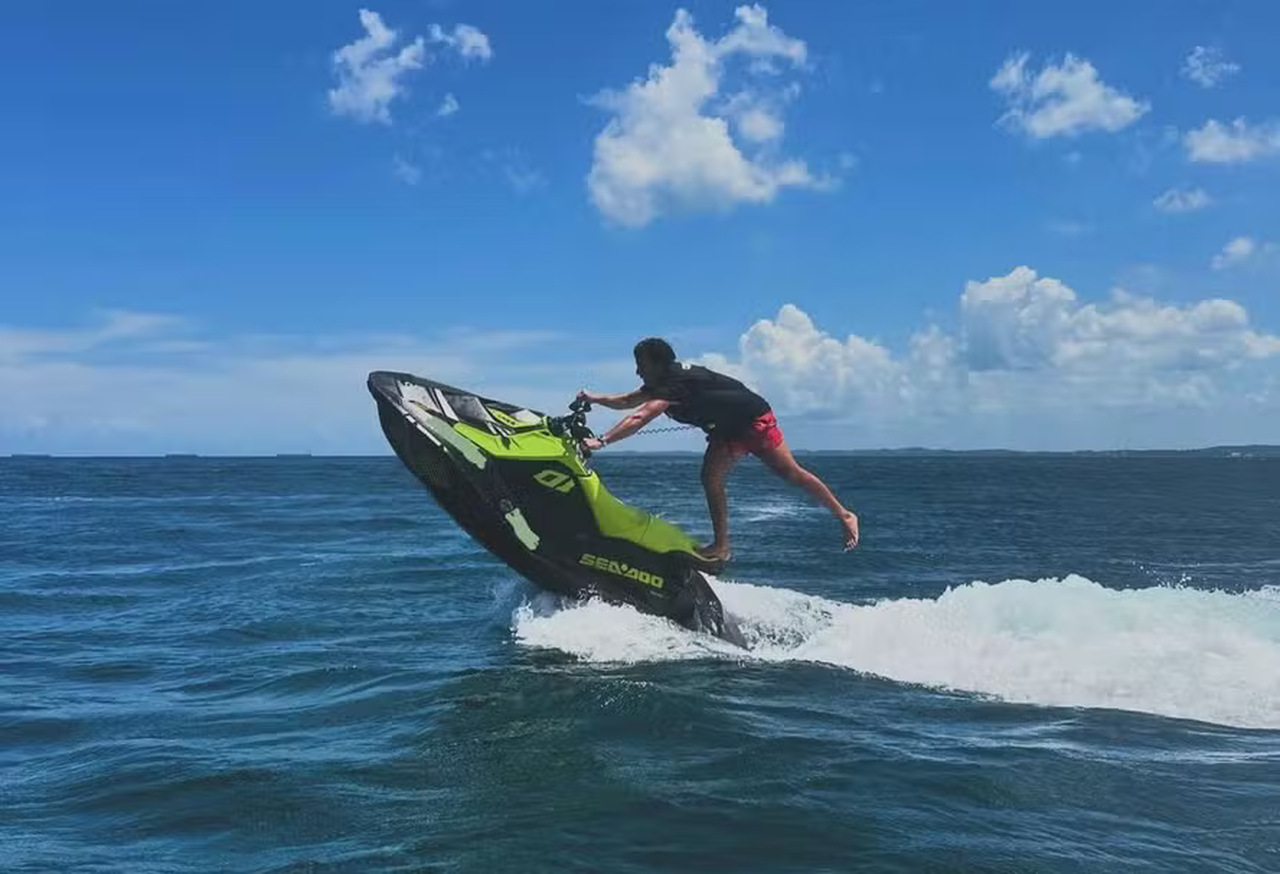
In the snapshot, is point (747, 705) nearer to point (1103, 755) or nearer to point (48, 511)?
point (1103, 755)

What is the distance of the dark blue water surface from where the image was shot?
16.1ft

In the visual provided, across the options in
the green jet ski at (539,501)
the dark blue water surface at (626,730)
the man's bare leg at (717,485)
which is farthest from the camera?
the man's bare leg at (717,485)

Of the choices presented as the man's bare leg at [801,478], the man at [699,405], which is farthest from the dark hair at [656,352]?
the man's bare leg at [801,478]

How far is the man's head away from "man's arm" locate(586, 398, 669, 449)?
0.79 ft

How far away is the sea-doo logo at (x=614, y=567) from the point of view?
30.8 feet

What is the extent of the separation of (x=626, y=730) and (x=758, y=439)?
348 centimetres

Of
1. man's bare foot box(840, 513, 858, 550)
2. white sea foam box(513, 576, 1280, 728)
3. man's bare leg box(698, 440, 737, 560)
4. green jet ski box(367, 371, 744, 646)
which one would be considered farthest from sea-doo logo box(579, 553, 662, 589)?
man's bare foot box(840, 513, 858, 550)

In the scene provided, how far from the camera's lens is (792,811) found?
5.25 meters

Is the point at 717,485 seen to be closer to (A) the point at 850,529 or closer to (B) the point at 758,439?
(B) the point at 758,439

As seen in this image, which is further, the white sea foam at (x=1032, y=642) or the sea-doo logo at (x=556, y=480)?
the sea-doo logo at (x=556, y=480)

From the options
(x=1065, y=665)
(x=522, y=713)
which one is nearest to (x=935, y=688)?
(x=1065, y=665)

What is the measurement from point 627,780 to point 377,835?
1.50 meters

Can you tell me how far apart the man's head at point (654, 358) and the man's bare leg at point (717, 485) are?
0.91 m

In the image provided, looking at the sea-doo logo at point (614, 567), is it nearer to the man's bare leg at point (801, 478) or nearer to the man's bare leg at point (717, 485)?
the man's bare leg at point (717, 485)
